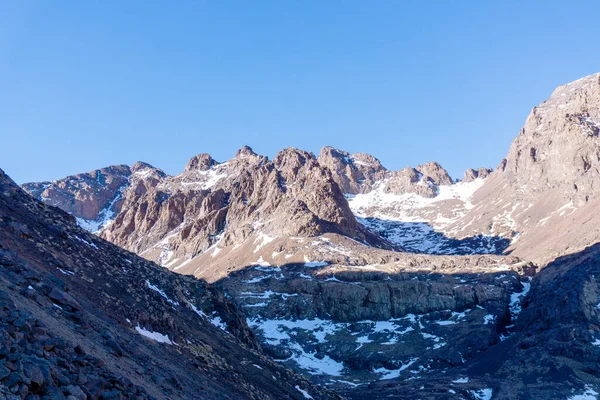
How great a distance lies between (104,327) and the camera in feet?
91.5

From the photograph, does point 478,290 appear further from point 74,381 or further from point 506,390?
point 74,381

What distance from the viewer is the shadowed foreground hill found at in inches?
650

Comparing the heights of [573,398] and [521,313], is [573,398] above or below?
below

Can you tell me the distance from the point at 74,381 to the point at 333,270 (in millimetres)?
141130

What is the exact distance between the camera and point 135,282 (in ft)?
149

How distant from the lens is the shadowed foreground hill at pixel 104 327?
Answer: 54.1 feet

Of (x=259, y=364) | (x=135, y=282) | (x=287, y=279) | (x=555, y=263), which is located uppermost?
(x=555, y=263)

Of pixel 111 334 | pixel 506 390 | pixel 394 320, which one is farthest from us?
pixel 394 320

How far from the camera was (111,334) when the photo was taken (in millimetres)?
27062

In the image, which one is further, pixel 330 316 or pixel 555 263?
pixel 555 263

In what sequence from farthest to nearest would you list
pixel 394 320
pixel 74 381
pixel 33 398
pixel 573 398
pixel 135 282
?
pixel 394 320, pixel 573 398, pixel 135 282, pixel 74 381, pixel 33 398

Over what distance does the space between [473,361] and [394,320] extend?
28.6 meters

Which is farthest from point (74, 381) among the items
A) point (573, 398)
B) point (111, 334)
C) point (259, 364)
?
point (573, 398)

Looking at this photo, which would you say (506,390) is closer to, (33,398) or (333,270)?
(333,270)
